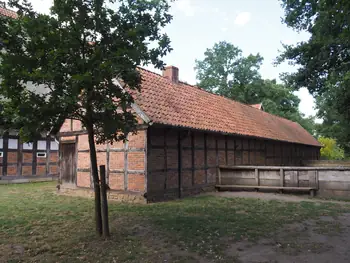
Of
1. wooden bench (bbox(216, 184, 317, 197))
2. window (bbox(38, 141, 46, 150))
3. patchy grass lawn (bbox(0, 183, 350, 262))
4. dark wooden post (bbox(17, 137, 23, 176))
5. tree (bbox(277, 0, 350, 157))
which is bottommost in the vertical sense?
patchy grass lawn (bbox(0, 183, 350, 262))

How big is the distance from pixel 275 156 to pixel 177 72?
9014 millimetres

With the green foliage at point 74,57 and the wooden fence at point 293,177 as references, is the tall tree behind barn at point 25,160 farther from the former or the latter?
the green foliage at point 74,57

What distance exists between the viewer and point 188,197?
39.6ft

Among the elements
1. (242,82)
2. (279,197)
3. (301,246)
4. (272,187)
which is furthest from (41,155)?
(242,82)

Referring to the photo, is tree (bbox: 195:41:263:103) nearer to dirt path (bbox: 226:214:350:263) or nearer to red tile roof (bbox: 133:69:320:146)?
red tile roof (bbox: 133:69:320:146)

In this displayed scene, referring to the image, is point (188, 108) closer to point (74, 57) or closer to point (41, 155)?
point (74, 57)

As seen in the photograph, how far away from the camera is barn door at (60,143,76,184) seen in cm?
1393

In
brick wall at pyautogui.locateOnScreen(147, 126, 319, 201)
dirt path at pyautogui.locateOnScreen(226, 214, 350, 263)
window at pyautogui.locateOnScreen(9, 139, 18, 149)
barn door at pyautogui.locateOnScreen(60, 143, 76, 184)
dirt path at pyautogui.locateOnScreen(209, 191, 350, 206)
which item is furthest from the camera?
window at pyautogui.locateOnScreen(9, 139, 18, 149)

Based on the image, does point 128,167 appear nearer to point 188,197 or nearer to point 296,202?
point 188,197

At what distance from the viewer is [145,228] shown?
278 inches

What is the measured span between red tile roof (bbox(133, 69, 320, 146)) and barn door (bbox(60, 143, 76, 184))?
4731mm

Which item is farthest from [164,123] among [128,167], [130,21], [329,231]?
[329,231]

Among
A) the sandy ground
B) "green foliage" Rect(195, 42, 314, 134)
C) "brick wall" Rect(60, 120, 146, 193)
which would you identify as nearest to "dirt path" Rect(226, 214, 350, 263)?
the sandy ground

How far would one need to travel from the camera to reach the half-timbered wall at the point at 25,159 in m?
18.4
